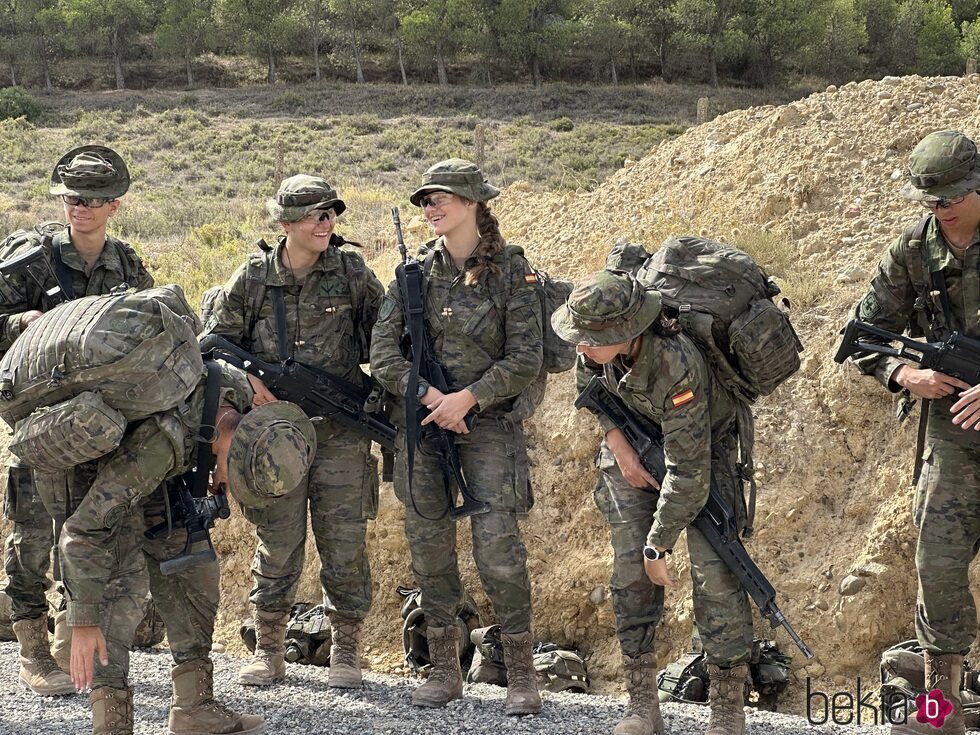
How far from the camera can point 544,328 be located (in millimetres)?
5383

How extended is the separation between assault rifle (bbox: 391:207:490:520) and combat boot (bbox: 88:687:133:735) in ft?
4.95

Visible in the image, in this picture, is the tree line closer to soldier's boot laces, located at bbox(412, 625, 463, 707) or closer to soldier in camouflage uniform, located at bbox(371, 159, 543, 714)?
soldier in camouflage uniform, located at bbox(371, 159, 543, 714)

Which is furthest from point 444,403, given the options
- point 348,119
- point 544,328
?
point 348,119

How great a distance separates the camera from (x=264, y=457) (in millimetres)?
4426

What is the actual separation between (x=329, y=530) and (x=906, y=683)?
2.86 meters

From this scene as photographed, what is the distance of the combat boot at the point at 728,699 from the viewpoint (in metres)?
4.67

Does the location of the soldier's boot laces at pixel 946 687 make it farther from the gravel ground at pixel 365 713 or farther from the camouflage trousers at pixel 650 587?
the camouflage trousers at pixel 650 587

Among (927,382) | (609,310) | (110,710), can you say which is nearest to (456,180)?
(609,310)

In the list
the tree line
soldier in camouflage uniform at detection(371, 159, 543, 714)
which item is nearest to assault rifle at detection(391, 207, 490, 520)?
soldier in camouflage uniform at detection(371, 159, 543, 714)

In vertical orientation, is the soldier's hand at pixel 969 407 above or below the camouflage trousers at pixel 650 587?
above

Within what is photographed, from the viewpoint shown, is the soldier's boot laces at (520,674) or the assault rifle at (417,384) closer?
the soldier's boot laces at (520,674)

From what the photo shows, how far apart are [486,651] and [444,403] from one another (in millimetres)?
1628

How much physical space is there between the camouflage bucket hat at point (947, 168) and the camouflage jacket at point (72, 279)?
366cm

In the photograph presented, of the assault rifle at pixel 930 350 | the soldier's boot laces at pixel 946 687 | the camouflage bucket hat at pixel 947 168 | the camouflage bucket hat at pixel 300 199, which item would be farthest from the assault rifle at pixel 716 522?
the camouflage bucket hat at pixel 300 199
